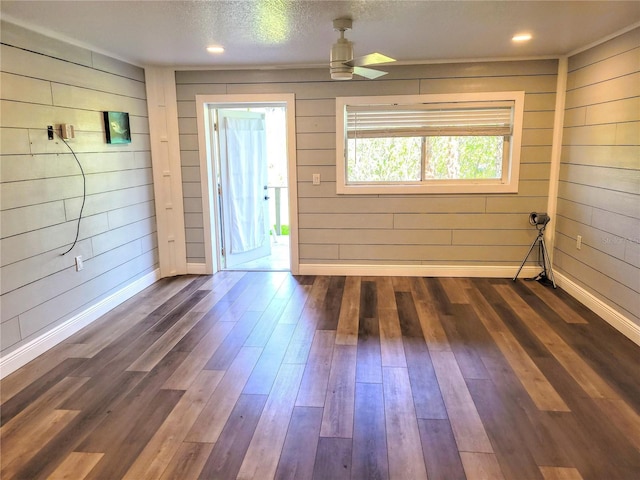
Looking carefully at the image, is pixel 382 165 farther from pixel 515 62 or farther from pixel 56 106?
pixel 56 106

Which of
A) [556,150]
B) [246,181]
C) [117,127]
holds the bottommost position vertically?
[246,181]

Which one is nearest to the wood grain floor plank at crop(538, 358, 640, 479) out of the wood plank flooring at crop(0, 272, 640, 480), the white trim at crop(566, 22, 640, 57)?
the wood plank flooring at crop(0, 272, 640, 480)

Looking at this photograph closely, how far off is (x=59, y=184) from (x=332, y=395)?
2.61m

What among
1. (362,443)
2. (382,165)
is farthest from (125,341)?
(382,165)

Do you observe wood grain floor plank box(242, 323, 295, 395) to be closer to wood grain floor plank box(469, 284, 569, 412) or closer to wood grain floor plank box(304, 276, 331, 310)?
wood grain floor plank box(304, 276, 331, 310)

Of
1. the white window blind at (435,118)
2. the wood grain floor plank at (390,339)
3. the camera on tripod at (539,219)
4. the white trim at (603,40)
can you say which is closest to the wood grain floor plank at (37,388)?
the wood grain floor plank at (390,339)

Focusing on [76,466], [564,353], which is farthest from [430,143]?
[76,466]

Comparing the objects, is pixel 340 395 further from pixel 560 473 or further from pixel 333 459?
pixel 560 473

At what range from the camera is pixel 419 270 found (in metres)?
5.07

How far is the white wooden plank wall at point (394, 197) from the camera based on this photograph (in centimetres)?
463

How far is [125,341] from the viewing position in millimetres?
3445

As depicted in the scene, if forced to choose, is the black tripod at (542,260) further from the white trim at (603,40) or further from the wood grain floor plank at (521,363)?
the white trim at (603,40)

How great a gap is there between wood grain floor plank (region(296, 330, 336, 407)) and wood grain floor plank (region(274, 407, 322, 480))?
0.10 m

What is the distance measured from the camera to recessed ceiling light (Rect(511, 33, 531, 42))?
3.55m
